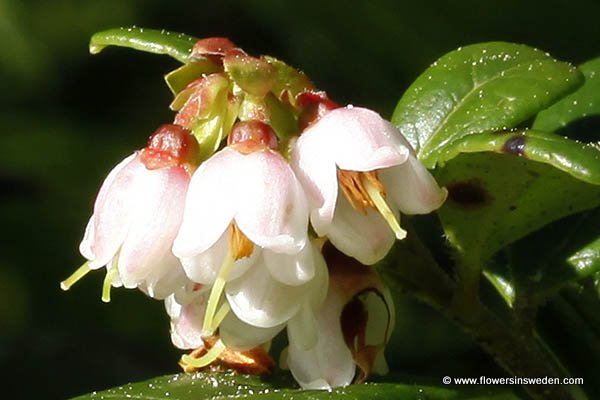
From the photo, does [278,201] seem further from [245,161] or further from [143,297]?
[143,297]

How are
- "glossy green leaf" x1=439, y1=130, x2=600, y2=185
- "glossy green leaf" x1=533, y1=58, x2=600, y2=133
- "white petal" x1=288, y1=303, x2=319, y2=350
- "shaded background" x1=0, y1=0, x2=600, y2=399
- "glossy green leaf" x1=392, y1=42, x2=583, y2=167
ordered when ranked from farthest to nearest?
1. "shaded background" x1=0, y1=0, x2=600, y2=399
2. "glossy green leaf" x1=533, y1=58, x2=600, y2=133
3. "glossy green leaf" x1=392, y1=42, x2=583, y2=167
4. "white petal" x1=288, y1=303, x2=319, y2=350
5. "glossy green leaf" x1=439, y1=130, x2=600, y2=185

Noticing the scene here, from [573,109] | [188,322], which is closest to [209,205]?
[188,322]

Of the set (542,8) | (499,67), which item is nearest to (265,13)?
(542,8)

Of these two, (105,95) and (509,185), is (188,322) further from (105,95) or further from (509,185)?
(105,95)

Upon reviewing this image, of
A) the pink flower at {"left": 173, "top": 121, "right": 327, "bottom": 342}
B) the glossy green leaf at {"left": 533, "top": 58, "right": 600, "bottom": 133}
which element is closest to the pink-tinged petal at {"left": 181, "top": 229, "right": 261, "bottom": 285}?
the pink flower at {"left": 173, "top": 121, "right": 327, "bottom": 342}

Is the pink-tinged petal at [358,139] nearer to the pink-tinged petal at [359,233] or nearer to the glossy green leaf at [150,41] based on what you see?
the pink-tinged petal at [359,233]

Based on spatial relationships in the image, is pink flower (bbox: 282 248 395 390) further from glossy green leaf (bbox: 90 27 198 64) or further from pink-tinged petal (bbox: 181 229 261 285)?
glossy green leaf (bbox: 90 27 198 64)
